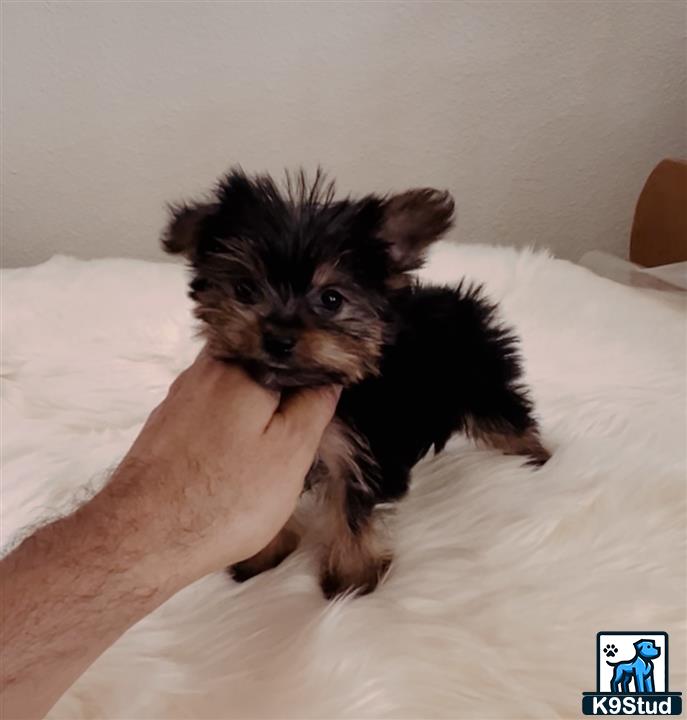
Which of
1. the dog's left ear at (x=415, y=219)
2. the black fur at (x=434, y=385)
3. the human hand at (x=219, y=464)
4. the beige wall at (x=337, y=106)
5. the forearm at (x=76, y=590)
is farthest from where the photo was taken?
the beige wall at (x=337, y=106)

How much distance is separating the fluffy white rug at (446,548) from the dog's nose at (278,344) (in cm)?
33

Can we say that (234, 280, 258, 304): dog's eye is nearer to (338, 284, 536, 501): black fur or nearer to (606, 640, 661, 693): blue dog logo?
(338, 284, 536, 501): black fur

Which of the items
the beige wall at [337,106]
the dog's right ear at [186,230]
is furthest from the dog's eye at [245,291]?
the beige wall at [337,106]

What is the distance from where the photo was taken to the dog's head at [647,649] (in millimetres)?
912

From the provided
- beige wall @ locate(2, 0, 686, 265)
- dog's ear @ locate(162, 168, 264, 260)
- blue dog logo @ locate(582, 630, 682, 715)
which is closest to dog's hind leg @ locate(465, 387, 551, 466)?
blue dog logo @ locate(582, 630, 682, 715)

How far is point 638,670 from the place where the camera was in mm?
893

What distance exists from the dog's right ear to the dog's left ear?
215 millimetres

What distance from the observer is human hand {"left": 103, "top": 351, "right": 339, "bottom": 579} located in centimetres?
82

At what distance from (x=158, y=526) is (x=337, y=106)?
1563mm

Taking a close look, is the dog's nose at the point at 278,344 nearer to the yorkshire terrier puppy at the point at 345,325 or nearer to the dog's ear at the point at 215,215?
the yorkshire terrier puppy at the point at 345,325

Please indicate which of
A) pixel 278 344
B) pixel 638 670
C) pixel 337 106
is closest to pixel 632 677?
pixel 638 670

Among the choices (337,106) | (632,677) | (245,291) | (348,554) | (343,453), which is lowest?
(632,677)

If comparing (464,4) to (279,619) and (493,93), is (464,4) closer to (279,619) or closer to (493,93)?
(493,93)

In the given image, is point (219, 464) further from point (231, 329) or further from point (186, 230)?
point (186, 230)
